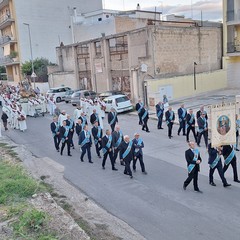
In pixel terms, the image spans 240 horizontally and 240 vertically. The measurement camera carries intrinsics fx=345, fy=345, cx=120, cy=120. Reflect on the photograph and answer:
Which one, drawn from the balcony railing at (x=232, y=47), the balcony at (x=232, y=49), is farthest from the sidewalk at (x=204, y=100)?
the balcony railing at (x=232, y=47)

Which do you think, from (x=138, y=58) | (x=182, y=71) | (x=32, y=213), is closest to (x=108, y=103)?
(x=138, y=58)

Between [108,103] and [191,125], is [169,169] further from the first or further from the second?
[108,103]

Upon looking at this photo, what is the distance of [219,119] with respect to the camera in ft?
34.1

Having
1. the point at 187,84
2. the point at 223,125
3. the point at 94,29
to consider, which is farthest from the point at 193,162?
the point at 94,29

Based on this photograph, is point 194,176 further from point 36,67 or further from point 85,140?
point 36,67

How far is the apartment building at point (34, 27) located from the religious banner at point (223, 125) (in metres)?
40.5

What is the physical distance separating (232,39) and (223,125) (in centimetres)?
2548

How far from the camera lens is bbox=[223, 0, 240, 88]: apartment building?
32031mm

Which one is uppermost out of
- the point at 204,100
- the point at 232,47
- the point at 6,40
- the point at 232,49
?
the point at 6,40

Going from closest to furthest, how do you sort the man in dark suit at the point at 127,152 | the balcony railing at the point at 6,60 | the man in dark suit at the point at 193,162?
the man in dark suit at the point at 193,162, the man in dark suit at the point at 127,152, the balcony railing at the point at 6,60

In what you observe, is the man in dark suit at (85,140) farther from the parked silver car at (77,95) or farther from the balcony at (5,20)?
the balcony at (5,20)

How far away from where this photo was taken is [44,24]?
49.7 metres

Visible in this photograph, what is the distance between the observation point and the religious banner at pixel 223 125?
33.1 ft

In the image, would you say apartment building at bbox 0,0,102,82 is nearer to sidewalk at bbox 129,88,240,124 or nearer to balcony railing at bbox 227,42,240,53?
balcony railing at bbox 227,42,240,53
